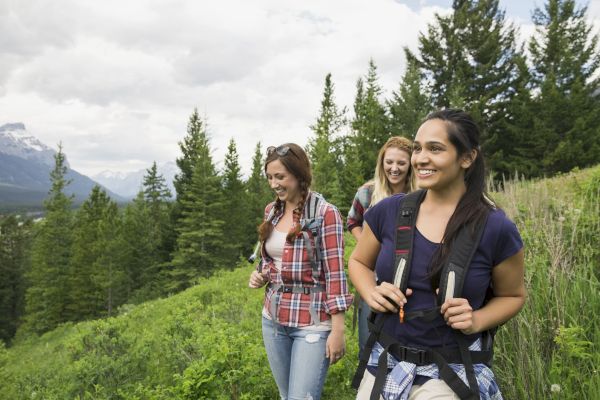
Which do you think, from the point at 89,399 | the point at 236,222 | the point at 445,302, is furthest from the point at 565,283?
the point at 236,222

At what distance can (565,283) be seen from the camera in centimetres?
304

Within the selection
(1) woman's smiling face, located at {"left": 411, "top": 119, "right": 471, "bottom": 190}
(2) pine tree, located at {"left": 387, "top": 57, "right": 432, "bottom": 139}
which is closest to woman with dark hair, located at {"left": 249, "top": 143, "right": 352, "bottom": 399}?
(1) woman's smiling face, located at {"left": 411, "top": 119, "right": 471, "bottom": 190}

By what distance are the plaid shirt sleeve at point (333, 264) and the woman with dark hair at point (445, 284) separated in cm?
81

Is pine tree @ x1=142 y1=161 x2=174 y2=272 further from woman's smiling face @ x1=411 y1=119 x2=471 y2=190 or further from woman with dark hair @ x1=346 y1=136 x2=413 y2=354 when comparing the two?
woman's smiling face @ x1=411 y1=119 x2=471 y2=190

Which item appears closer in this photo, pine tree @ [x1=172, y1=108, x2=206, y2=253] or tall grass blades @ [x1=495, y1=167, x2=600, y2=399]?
tall grass blades @ [x1=495, y1=167, x2=600, y2=399]

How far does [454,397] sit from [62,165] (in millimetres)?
47307

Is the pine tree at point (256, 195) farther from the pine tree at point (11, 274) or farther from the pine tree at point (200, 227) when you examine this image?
the pine tree at point (11, 274)

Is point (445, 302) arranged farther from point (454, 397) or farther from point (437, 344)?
point (454, 397)

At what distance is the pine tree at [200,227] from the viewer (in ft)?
86.0

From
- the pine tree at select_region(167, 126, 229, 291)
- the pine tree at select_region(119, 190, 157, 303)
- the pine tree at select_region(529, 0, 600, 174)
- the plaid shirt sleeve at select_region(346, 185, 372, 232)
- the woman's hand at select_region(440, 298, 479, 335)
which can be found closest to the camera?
the woman's hand at select_region(440, 298, 479, 335)

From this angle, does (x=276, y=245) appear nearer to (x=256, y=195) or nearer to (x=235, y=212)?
(x=235, y=212)

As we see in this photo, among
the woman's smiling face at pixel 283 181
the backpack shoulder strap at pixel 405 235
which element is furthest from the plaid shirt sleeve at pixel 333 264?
the backpack shoulder strap at pixel 405 235

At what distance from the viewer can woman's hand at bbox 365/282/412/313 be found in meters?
1.60

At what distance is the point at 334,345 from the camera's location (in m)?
2.58
